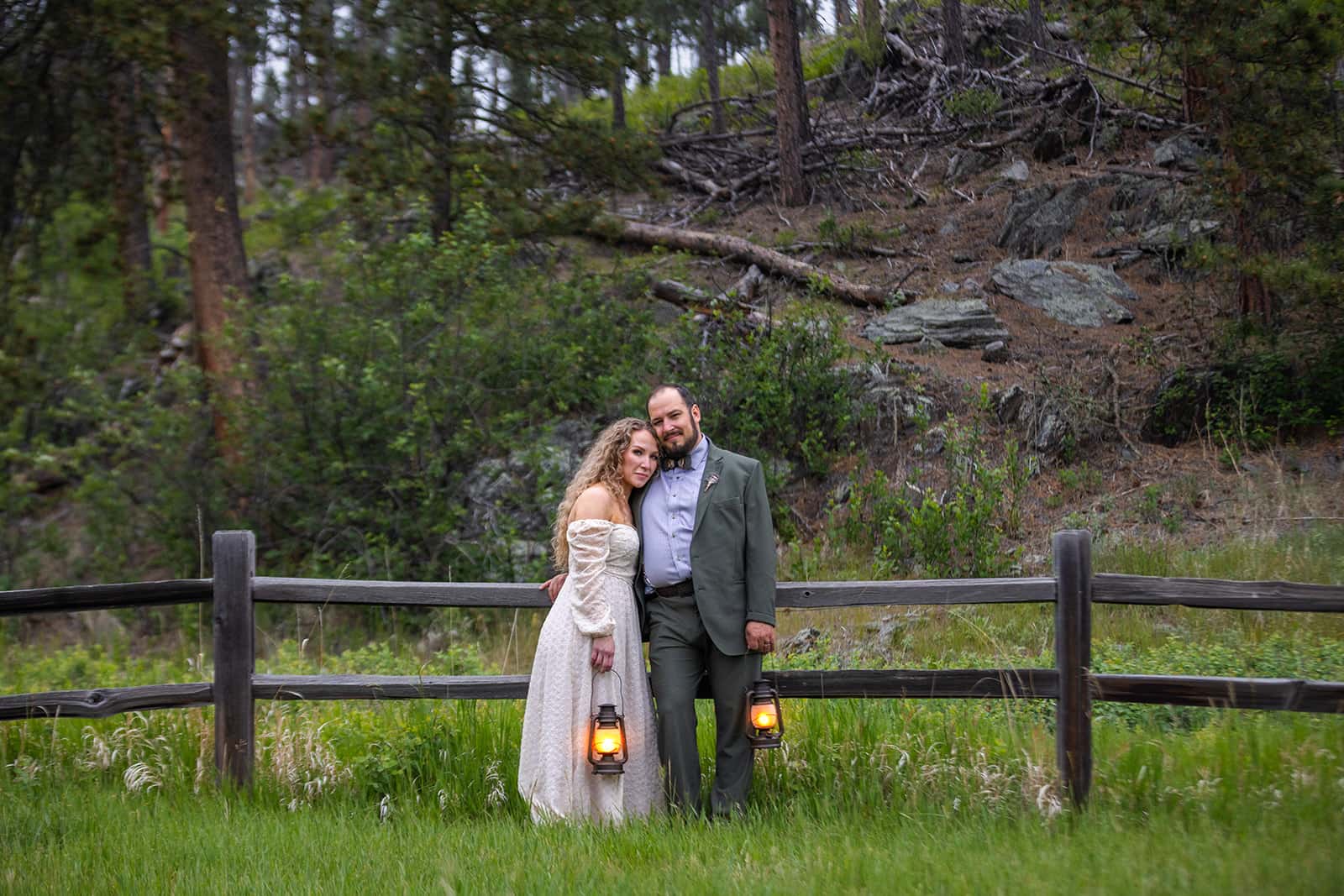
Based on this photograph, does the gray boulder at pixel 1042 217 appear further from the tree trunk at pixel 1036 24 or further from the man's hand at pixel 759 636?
the man's hand at pixel 759 636

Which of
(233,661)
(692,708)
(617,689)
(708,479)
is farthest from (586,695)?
(233,661)

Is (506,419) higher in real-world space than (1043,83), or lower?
lower

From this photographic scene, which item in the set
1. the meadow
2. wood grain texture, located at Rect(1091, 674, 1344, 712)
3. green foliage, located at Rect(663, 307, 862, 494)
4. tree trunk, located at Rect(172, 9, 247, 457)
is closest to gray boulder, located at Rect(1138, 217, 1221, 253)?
green foliage, located at Rect(663, 307, 862, 494)

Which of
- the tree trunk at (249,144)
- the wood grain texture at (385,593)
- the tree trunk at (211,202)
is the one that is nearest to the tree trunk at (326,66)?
the tree trunk at (211,202)

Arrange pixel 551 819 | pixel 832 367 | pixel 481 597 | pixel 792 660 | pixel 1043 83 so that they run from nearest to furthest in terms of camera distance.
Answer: pixel 551 819 < pixel 481 597 < pixel 792 660 < pixel 832 367 < pixel 1043 83

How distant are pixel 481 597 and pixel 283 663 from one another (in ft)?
12.7

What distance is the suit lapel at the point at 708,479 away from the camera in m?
5.52

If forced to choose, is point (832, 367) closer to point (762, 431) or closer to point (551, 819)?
point (762, 431)

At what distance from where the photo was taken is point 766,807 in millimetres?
5461

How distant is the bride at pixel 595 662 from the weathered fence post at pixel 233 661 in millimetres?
1629

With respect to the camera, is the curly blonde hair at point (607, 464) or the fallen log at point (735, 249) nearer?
the curly blonde hair at point (607, 464)

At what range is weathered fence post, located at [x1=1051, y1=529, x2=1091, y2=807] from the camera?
5215 mm

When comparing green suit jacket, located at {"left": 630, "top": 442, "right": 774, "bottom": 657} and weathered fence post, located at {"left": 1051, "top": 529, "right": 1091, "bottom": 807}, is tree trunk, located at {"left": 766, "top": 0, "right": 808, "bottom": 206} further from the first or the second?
weathered fence post, located at {"left": 1051, "top": 529, "right": 1091, "bottom": 807}

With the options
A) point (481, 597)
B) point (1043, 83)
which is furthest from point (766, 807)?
point (1043, 83)
